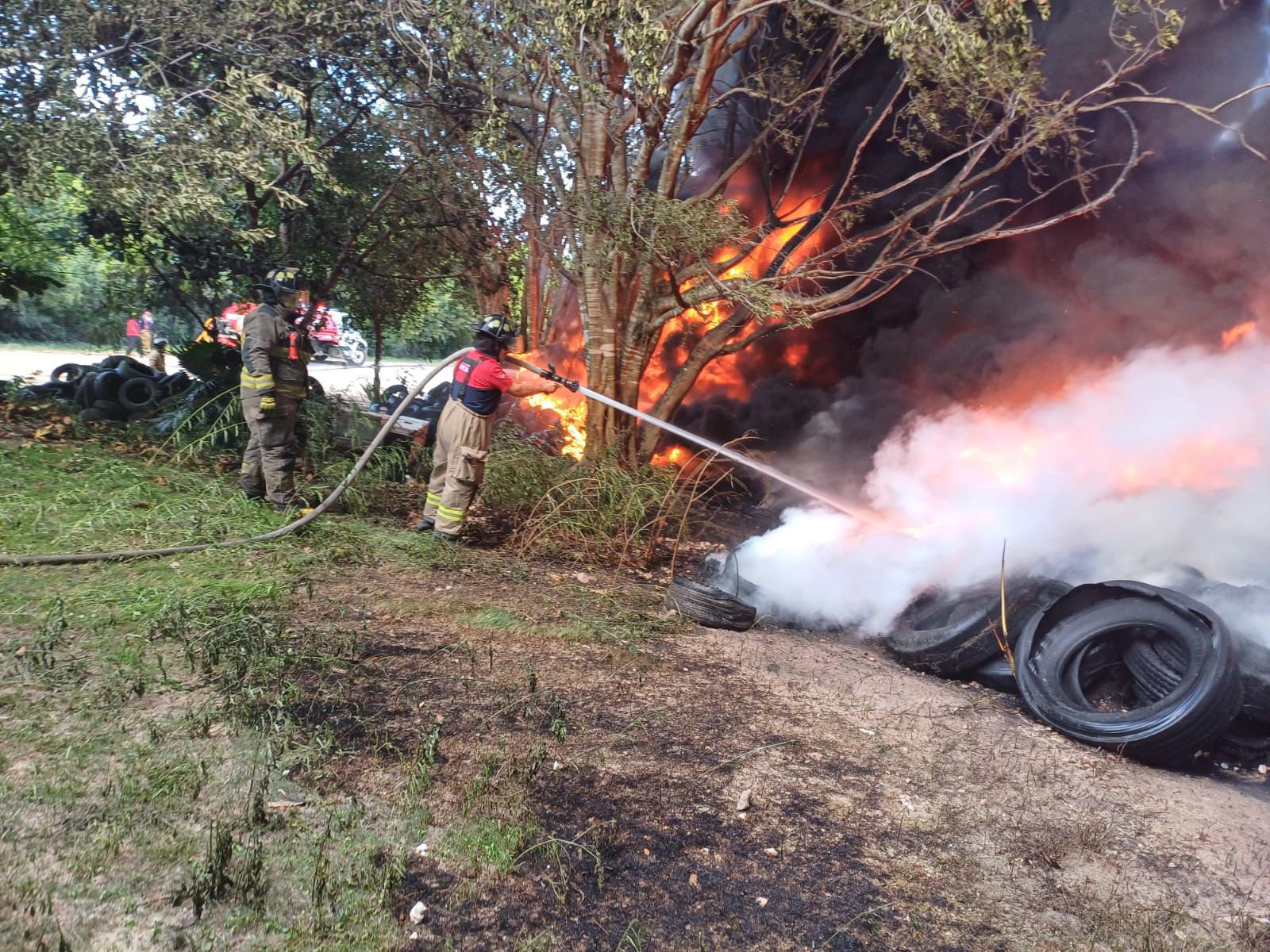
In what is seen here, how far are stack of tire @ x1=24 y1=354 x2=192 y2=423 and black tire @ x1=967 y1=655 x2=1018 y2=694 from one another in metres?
8.94

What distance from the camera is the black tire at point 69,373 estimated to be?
35.8ft

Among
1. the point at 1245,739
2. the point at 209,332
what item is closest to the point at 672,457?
the point at 209,332

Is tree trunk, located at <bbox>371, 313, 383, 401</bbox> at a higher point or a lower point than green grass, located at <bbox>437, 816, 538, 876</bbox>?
higher

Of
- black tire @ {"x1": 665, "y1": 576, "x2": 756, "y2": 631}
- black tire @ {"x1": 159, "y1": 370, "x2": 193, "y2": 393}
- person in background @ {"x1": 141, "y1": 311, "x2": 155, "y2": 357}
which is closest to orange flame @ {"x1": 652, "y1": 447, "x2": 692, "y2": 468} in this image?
black tire @ {"x1": 665, "y1": 576, "x2": 756, "y2": 631}

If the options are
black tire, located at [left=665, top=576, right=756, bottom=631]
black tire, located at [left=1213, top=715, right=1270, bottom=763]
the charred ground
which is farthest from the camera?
black tire, located at [left=665, top=576, right=756, bottom=631]

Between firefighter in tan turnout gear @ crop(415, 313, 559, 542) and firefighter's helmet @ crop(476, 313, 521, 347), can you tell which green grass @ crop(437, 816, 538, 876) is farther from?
firefighter's helmet @ crop(476, 313, 521, 347)

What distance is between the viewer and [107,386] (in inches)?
385

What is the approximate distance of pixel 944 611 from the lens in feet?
19.1

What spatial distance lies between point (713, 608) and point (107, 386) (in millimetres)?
8025

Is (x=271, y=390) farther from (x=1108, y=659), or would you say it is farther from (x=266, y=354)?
(x=1108, y=659)

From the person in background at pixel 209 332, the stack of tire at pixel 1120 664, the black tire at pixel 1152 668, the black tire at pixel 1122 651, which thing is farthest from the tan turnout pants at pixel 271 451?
the black tire at pixel 1152 668

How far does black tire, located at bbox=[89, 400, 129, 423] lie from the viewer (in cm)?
955

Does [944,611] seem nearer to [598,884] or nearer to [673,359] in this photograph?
[598,884]

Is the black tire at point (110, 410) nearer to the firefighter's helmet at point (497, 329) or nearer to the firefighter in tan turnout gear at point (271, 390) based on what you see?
the firefighter in tan turnout gear at point (271, 390)
